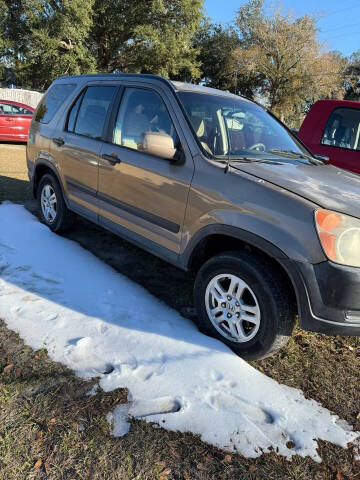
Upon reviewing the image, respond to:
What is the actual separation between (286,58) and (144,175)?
108ft

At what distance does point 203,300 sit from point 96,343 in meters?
0.81

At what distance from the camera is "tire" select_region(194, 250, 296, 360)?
2410 mm

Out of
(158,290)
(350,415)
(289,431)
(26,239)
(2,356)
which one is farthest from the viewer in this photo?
(26,239)

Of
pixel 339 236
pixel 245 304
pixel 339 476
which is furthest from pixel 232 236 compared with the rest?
pixel 339 476

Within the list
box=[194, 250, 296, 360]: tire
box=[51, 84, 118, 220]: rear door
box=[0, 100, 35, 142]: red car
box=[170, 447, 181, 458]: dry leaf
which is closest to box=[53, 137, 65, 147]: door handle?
box=[51, 84, 118, 220]: rear door

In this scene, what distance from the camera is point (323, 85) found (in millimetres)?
31625

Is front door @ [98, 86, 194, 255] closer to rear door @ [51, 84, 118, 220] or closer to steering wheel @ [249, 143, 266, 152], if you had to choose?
rear door @ [51, 84, 118, 220]

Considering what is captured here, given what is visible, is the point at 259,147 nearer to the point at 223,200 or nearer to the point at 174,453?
the point at 223,200

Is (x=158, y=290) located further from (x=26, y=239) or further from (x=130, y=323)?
(x=26, y=239)

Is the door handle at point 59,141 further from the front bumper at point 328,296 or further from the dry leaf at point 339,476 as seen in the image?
the dry leaf at point 339,476

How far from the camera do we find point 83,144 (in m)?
3.92

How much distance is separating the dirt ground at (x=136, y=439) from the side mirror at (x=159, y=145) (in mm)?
1622

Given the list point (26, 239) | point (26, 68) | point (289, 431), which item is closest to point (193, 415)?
point (289, 431)

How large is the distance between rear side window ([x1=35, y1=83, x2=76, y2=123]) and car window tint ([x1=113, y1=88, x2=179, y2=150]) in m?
1.16
